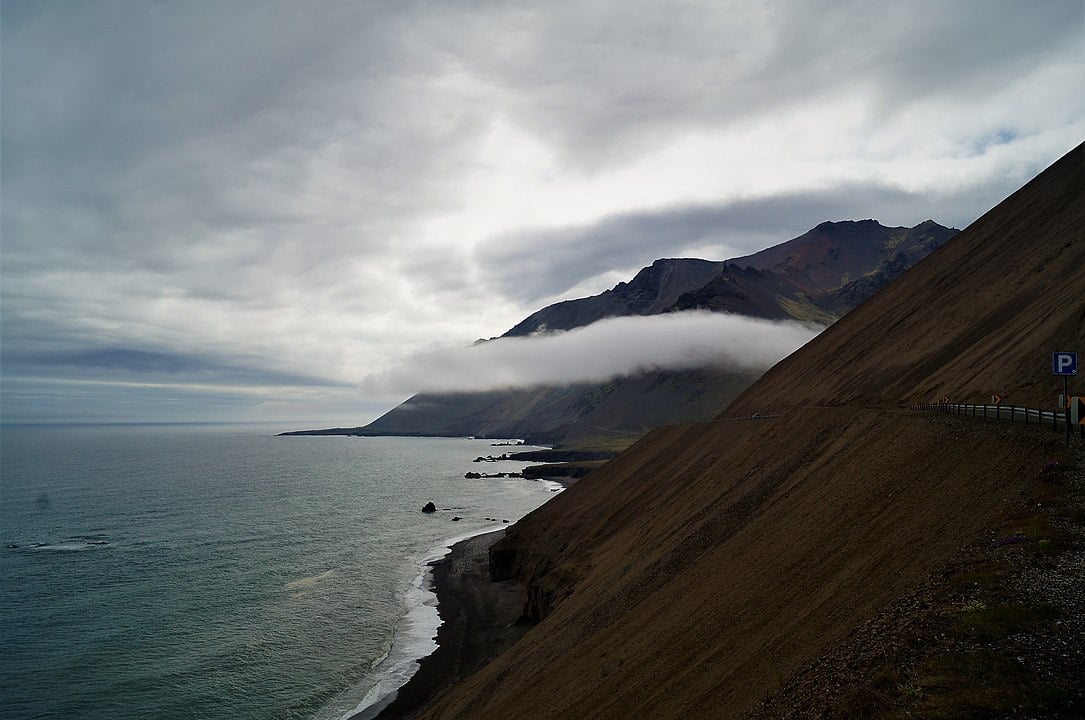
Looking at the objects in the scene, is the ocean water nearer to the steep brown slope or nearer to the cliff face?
the cliff face

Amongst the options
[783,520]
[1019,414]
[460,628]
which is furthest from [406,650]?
[1019,414]

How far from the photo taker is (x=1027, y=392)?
30.7 meters

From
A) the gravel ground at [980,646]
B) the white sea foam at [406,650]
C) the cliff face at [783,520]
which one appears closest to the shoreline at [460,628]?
the white sea foam at [406,650]

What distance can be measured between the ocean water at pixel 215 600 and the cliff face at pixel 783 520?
9.64 metres

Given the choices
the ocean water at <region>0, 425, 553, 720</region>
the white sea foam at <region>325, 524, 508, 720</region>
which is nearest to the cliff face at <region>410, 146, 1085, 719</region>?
the white sea foam at <region>325, 524, 508, 720</region>

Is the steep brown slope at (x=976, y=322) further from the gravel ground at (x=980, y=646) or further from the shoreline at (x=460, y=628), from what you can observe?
the shoreline at (x=460, y=628)

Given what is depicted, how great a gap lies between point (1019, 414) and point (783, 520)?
30.1 feet

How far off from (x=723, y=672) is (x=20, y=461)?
23161cm

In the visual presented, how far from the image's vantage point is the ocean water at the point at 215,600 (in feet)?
107

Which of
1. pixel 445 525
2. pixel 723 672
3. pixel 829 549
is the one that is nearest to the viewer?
pixel 723 672

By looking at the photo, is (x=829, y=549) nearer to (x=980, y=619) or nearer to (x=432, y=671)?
(x=980, y=619)

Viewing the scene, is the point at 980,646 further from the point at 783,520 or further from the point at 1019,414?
the point at 1019,414

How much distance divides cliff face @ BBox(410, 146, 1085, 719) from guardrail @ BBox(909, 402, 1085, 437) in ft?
2.96

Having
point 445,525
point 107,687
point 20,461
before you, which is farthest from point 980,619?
point 20,461
